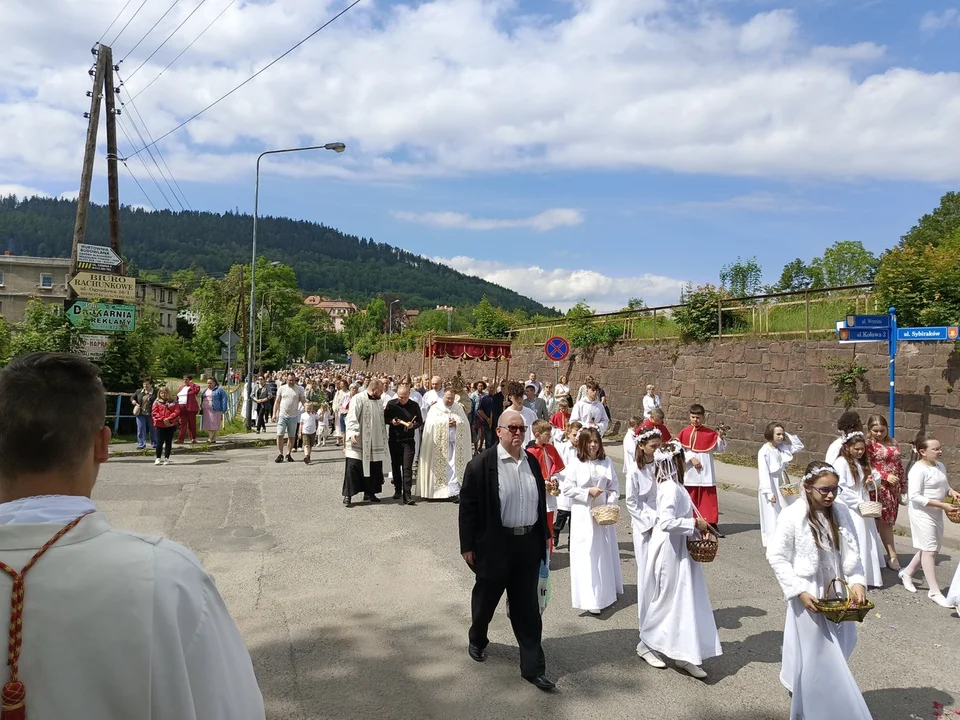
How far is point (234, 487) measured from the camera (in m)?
12.7

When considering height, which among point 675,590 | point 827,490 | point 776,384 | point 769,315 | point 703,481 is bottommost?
point 675,590

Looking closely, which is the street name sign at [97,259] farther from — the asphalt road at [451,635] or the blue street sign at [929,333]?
the blue street sign at [929,333]

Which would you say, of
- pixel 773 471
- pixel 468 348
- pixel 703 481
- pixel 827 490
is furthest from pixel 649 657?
pixel 468 348

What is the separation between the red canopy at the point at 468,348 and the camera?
2092 cm

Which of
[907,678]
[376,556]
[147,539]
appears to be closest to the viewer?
[147,539]

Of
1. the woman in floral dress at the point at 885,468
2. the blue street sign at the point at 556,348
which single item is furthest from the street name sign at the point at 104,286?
the woman in floral dress at the point at 885,468

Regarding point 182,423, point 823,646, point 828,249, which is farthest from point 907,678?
point 828,249

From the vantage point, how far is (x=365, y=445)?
37.2ft

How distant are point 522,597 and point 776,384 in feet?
46.1

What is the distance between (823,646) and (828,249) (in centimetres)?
5404

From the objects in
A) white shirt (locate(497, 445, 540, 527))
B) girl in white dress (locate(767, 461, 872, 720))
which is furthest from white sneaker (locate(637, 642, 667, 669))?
white shirt (locate(497, 445, 540, 527))

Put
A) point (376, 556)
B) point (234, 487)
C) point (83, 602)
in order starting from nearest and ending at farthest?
point (83, 602)
point (376, 556)
point (234, 487)

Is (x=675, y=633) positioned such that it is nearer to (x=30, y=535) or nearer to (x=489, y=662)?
(x=489, y=662)

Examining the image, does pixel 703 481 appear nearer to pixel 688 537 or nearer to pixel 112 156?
pixel 688 537
